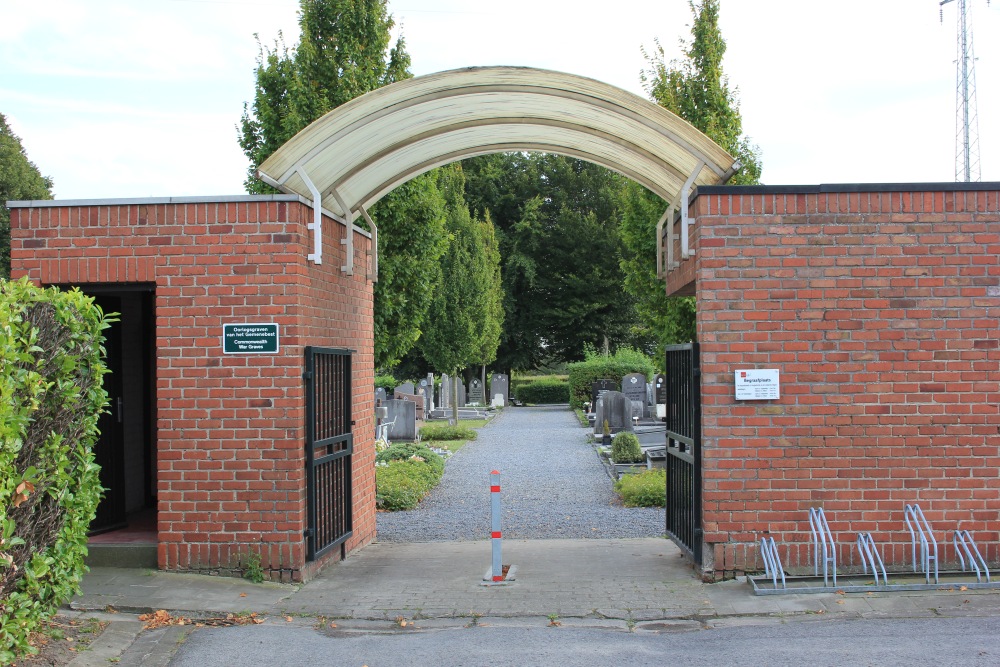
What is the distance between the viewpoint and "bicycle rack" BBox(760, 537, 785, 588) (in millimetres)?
7035

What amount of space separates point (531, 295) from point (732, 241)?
40.3m

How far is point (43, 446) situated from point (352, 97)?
28.6 feet

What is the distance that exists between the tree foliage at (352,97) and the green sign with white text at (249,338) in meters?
5.63

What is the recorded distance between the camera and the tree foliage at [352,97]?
13031 millimetres

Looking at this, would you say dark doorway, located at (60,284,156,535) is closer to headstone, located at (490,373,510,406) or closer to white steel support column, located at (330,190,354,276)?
white steel support column, located at (330,190,354,276)

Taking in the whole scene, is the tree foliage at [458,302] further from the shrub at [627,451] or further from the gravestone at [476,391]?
the gravestone at [476,391]

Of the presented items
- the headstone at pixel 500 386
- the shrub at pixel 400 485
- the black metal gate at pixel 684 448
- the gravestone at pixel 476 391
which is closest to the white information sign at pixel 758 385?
the black metal gate at pixel 684 448

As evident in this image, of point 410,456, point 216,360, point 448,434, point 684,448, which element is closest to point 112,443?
point 216,360

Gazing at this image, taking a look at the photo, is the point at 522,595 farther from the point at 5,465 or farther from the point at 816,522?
the point at 5,465

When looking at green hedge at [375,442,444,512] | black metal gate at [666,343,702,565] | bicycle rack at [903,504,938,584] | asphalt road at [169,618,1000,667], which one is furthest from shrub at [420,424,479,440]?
asphalt road at [169,618,1000,667]

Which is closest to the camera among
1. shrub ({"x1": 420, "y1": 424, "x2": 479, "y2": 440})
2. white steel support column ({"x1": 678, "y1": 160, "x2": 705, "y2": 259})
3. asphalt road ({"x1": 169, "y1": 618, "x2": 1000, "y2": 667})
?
asphalt road ({"x1": 169, "y1": 618, "x2": 1000, "y2": 667})

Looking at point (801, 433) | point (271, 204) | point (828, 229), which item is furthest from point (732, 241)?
point (271, 204)

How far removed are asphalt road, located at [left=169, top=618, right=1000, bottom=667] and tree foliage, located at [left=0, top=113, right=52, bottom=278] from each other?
107 feet

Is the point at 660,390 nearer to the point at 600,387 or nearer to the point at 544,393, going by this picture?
the point at 600,387
